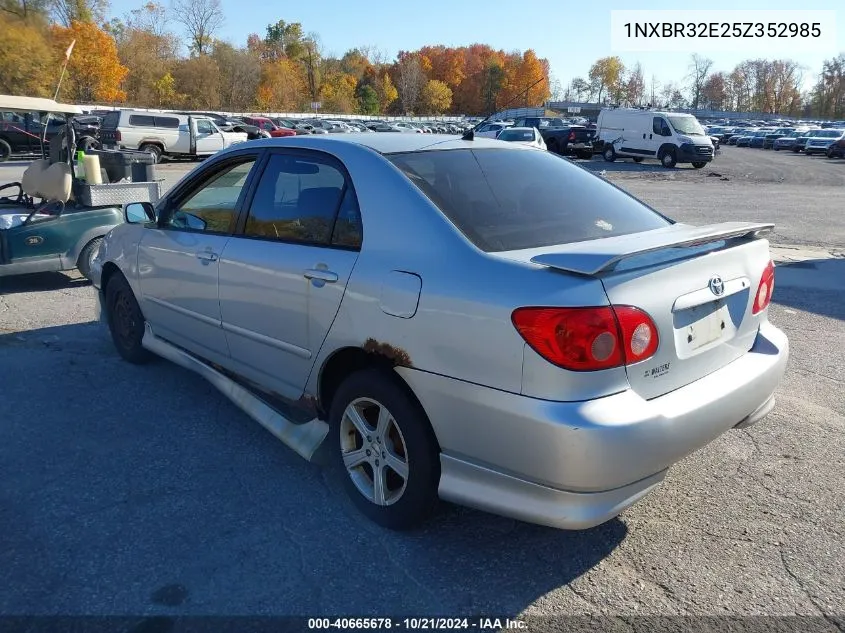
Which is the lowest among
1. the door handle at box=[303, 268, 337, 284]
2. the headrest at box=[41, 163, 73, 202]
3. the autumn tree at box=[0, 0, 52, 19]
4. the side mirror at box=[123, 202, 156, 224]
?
the door handle at box=[303, 268, 337, 284]

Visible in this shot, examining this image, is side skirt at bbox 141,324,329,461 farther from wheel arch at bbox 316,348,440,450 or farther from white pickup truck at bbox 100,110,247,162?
white pickup truck at bbox 100,110,247,162

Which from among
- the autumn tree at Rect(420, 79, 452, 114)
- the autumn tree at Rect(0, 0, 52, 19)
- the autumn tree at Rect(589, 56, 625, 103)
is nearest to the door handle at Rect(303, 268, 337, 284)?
the autumn tree at Rect(0, 0, 52, 19)

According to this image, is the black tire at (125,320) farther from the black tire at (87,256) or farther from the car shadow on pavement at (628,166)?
the car shadow on pavement at (628,166)

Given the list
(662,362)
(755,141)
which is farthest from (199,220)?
(755,141)

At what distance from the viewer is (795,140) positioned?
160 feet

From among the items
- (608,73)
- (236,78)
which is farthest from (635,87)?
(236,78)

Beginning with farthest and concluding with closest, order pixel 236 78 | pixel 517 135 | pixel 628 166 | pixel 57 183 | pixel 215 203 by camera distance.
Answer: pixel 236 78 < pixel 628 166 < pixel 517 135 < pixel 57 183 < pixel 215 203

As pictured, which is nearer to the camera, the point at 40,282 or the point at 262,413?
the point at 262,413

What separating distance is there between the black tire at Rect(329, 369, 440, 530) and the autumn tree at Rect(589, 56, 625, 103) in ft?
442

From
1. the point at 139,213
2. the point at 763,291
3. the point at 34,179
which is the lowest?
the point at 763,291

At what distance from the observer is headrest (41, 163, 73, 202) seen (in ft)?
23.9

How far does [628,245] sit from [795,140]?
5406cm

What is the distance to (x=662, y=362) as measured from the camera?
102 inches

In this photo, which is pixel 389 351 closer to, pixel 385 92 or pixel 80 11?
pixel 80 11
